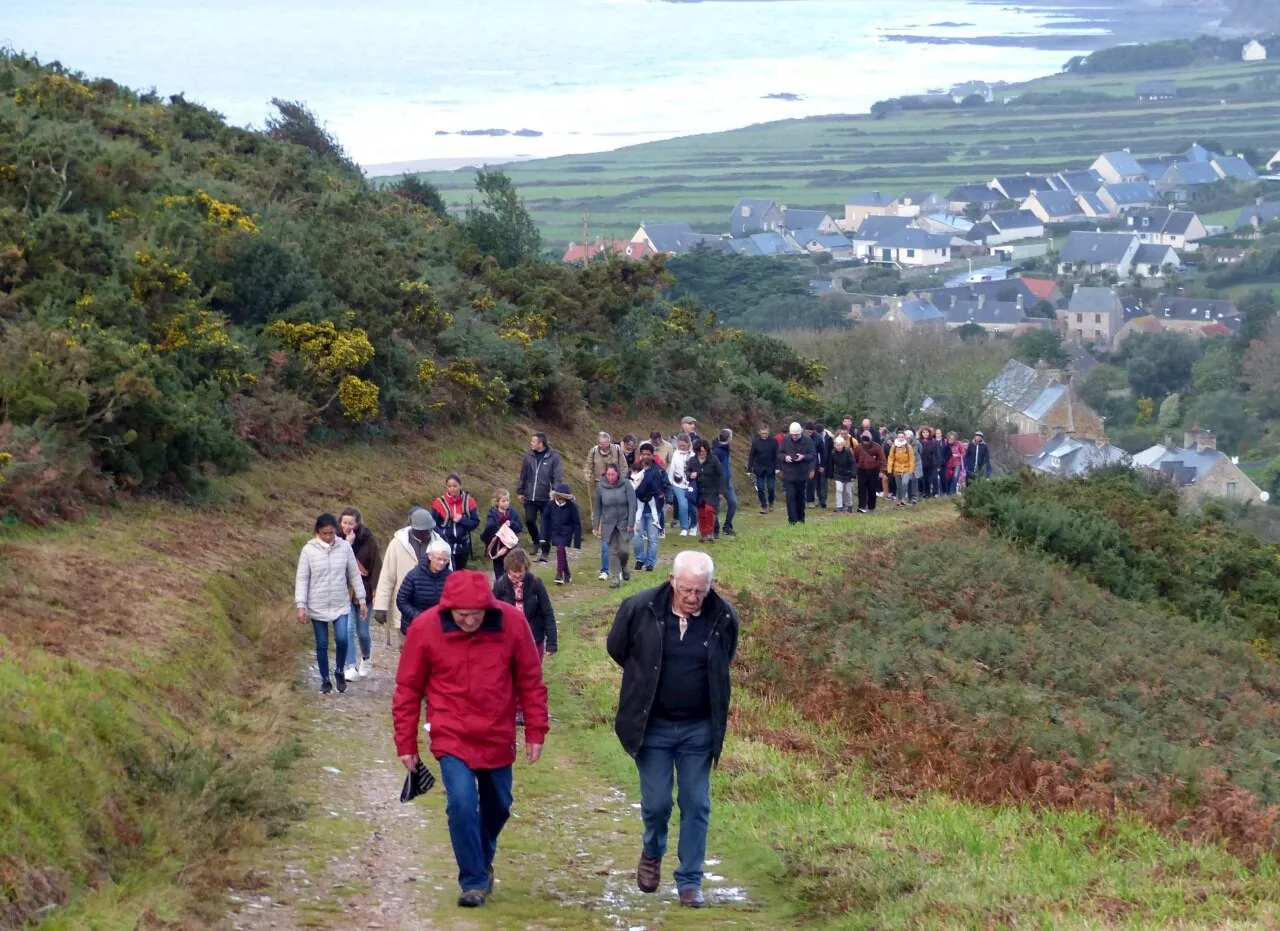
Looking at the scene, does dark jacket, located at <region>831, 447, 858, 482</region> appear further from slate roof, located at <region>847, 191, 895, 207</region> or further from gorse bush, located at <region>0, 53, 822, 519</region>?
slate roof, located at <region>847, 191, 895, 207</region>

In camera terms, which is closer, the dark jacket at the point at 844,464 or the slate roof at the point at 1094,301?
the dark jacket at the point at 844,464

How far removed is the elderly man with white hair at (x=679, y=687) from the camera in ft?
27.4

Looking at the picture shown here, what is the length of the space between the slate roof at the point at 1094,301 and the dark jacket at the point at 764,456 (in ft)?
298

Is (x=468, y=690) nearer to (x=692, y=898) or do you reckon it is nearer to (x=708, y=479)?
(x=692, y=898)

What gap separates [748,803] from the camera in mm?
10492

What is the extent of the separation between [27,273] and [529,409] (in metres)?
11.7

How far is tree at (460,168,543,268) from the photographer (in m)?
38.6

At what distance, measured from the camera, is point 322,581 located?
45.3 ft

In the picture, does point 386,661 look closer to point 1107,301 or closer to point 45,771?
point 45,771

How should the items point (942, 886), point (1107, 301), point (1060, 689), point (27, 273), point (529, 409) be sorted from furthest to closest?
1. point (1107, 301)
2. point (529, 409)
3. point (27, 273)
4. point (1060, 689)
5. point (942, 886)

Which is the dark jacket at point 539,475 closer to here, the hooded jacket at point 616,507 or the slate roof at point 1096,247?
the hooded jacket at point 616,507

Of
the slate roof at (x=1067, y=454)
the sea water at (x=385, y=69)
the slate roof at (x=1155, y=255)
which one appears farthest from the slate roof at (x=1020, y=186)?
the slate roof at (x=1067, y=454)

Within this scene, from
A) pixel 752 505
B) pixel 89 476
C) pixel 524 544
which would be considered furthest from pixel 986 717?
pixel 752 505

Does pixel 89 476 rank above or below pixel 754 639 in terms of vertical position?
above
